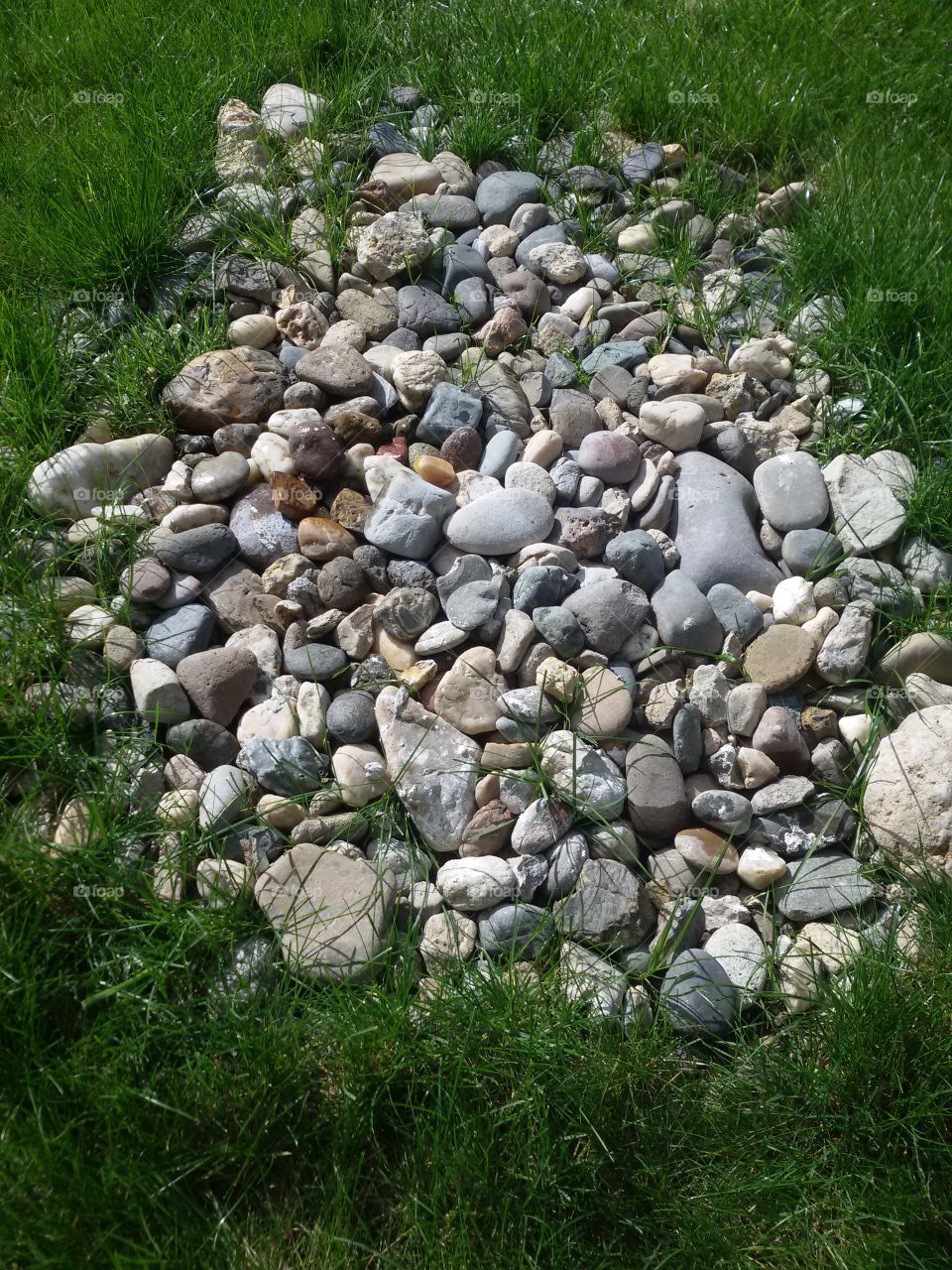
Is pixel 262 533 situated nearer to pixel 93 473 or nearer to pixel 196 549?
pixel 196 549

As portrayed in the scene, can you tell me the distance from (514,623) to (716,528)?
2.16ft

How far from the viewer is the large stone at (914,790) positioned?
7.27 ft

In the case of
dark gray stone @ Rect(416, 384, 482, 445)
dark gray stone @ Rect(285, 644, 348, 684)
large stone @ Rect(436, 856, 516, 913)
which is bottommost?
large stone @ Rect(436, 856, 516, 913)

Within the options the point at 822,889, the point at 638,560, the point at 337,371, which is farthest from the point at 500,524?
the point at 822,889

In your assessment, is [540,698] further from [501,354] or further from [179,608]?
[501,354]

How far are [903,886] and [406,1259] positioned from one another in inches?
51.3

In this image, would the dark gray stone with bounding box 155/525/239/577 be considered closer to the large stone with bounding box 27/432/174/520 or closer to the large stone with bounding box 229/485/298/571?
the large stone with bounding box 229/485/298/571

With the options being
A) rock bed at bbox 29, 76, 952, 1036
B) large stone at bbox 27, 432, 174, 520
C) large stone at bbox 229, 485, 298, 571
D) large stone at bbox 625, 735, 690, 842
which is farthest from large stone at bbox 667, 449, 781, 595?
large stone at bbox 27, 432, 174, 520

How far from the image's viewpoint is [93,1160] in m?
1.77

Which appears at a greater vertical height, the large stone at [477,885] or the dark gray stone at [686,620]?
the dark gray stone at [686,620]

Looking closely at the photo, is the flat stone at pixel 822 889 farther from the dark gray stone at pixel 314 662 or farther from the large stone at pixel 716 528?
the dark gray stone at pixel 314 662

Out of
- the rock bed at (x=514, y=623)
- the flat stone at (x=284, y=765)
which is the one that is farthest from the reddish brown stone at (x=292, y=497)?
the flat stone at (x=284, y=765)

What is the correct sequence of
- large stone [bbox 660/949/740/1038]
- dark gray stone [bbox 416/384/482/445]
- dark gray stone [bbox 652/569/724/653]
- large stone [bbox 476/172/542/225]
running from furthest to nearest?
large stone [bbox 476/172/542/225] < dark gray stone [bbox 416/384/482/445] < dark gray stone [bbox 652/569/724/653] < large stone [bbox 660/949/740/1038]

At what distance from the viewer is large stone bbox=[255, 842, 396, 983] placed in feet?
6.70
